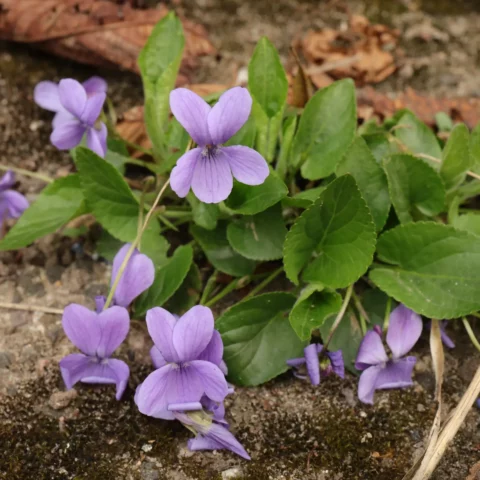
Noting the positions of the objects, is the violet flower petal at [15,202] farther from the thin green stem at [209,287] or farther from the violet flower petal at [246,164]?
the violet flower petal at [246,164]

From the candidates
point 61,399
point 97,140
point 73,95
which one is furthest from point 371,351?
point 73,95

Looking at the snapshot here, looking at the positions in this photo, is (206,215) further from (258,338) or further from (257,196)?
(258,338)

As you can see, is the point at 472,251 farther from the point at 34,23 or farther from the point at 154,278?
the point at 34,23

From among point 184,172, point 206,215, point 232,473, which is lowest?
point 232,473

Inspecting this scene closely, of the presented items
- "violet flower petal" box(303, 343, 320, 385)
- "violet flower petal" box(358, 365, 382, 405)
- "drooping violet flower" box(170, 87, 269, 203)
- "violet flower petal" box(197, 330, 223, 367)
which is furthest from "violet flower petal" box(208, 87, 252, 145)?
"violet flower petal" box(358, 365, 382, 405)

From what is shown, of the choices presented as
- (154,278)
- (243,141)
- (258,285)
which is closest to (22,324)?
(154,278)

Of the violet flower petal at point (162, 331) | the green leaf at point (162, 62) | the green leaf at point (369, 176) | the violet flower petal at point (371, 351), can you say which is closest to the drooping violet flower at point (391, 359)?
the violet flower petal at point (371, 351)

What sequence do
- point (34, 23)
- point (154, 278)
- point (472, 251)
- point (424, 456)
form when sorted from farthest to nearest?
point (34, 23), point (154, 278), point (472, 251), point (424, 456)
